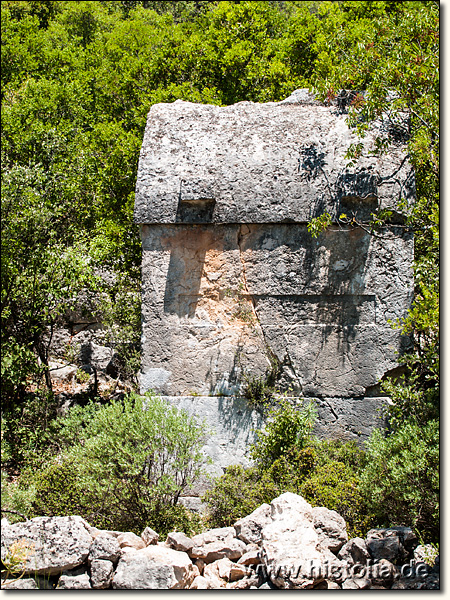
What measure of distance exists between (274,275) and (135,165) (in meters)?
3.89

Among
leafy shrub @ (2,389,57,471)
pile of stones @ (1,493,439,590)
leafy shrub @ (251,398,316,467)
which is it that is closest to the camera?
pile of stones @ (1,493,439,590)

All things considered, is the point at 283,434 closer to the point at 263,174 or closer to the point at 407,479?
the point at 407,479

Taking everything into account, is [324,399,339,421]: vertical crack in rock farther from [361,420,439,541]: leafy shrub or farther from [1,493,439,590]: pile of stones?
[1,493,439,590]: pile of stones

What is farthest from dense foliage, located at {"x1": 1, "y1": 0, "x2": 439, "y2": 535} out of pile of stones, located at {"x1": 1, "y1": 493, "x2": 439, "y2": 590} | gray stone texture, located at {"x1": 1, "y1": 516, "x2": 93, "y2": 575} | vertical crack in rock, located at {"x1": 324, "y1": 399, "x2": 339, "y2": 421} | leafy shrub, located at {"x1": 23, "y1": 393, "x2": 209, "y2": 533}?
gray stone texture, located at {"x1": 1, "y1": 516, "x2": 93, "y2": 575}

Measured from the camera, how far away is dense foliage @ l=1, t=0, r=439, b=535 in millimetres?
4766

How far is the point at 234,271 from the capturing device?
550 cm

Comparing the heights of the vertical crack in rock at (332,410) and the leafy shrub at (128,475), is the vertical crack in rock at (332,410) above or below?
above

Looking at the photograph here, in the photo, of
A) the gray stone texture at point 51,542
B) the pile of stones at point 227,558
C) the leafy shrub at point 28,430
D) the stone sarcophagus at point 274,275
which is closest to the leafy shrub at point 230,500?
the pile of stones at point 227,558

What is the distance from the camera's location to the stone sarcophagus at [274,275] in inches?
213

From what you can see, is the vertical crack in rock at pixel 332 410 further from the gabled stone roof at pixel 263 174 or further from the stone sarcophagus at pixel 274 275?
the gabled stone roof at pixel 263 174

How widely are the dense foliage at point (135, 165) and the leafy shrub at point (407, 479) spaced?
0.01 m

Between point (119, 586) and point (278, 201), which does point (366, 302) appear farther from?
point (119, 586)

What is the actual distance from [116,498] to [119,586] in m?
1.10

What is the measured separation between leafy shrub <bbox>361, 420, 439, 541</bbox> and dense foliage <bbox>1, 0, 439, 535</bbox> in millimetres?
11
